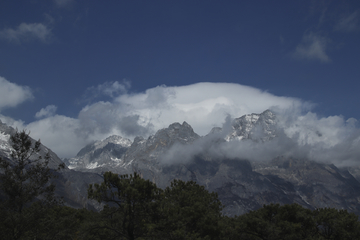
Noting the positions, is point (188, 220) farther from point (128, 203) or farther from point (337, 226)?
point (337, 226)

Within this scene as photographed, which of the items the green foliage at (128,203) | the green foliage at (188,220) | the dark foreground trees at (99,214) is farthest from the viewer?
the green foliage at (188,220)

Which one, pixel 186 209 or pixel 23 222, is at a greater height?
pixel 186 209

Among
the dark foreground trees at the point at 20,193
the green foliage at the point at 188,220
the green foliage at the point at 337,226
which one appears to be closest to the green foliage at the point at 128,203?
the green foliage at the point at 188,220

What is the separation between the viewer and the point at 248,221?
181 ft

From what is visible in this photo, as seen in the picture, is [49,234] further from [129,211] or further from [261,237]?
[261,237]

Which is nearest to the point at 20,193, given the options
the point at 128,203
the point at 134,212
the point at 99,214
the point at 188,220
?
the point at 99,214

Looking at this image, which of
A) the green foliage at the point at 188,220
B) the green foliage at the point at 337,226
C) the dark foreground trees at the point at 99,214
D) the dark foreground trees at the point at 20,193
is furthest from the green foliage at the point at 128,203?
the green foliage at the point at 337,226

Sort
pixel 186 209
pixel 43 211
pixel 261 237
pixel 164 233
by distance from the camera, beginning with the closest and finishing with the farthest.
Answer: pixel 43 211 → pixel 164 233 → pixel 186 209 → pixel 261 237

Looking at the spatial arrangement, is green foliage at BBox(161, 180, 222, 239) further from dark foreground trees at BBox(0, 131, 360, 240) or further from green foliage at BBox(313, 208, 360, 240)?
green foliage at BBox(313, 208, 360, 240)

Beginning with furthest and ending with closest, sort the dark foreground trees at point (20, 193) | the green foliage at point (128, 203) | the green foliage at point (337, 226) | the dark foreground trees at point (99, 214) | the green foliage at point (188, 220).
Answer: the green foliage at point (337, 226) < the green foliage at point (188, 220) < the green foliage at point (128, 203) < the dark foreground trees at point (99, 214) < the dark foreground trees at point (20, 193)

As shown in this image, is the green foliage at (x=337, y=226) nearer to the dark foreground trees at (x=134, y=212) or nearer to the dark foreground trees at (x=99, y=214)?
the dark foreground trees at (x=99, y=214)

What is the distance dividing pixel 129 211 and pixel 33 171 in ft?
48.5

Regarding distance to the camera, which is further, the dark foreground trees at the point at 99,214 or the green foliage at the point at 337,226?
the green foliage at the point at 337,226

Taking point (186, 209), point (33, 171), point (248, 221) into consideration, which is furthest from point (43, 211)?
point (248, 221)
